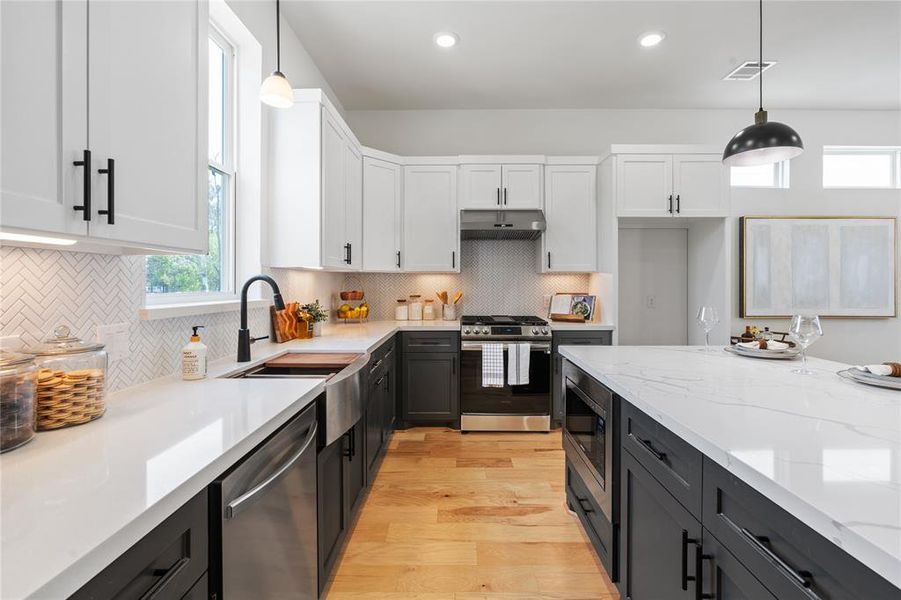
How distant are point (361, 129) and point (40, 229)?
3836 mm

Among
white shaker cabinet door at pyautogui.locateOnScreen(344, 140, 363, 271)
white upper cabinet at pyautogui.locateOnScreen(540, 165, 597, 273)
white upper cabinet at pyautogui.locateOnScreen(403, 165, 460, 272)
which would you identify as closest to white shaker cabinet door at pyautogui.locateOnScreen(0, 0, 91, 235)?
white shaker cabinet door at pyautogui.locateOnScreen(344, 140, 363, 271)

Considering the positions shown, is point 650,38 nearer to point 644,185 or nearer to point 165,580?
point 644,185

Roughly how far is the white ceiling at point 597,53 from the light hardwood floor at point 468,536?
3.03 metres

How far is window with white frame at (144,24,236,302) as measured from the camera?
2164 mm

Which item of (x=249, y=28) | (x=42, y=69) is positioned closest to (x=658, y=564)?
(x=42, y=69)

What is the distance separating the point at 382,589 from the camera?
69.1 inches

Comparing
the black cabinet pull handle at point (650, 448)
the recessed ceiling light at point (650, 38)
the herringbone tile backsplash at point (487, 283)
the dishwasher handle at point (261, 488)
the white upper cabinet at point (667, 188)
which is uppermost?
the recessed ceiling light at point (650, 38)

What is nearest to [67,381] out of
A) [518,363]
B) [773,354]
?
[773,354]

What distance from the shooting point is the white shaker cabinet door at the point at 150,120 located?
974mm

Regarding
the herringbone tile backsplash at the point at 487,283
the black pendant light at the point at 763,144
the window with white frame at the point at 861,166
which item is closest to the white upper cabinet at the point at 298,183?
the herringbone tile backsplash at the point at 487,283

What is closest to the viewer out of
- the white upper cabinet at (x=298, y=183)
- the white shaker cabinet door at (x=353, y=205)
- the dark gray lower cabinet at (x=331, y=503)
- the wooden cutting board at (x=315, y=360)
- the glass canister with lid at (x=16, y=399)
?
the glass canister with lid at (x=16, y=399)

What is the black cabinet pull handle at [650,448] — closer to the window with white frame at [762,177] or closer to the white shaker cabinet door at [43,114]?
the white shaker cabinet door at [43,114]

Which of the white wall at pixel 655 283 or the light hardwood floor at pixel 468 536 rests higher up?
the white wall at pixel 655 283

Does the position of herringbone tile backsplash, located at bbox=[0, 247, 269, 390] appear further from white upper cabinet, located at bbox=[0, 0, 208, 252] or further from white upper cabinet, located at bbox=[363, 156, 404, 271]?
white upper cabinet, located at bbox=[363, 156, 404, 271]
